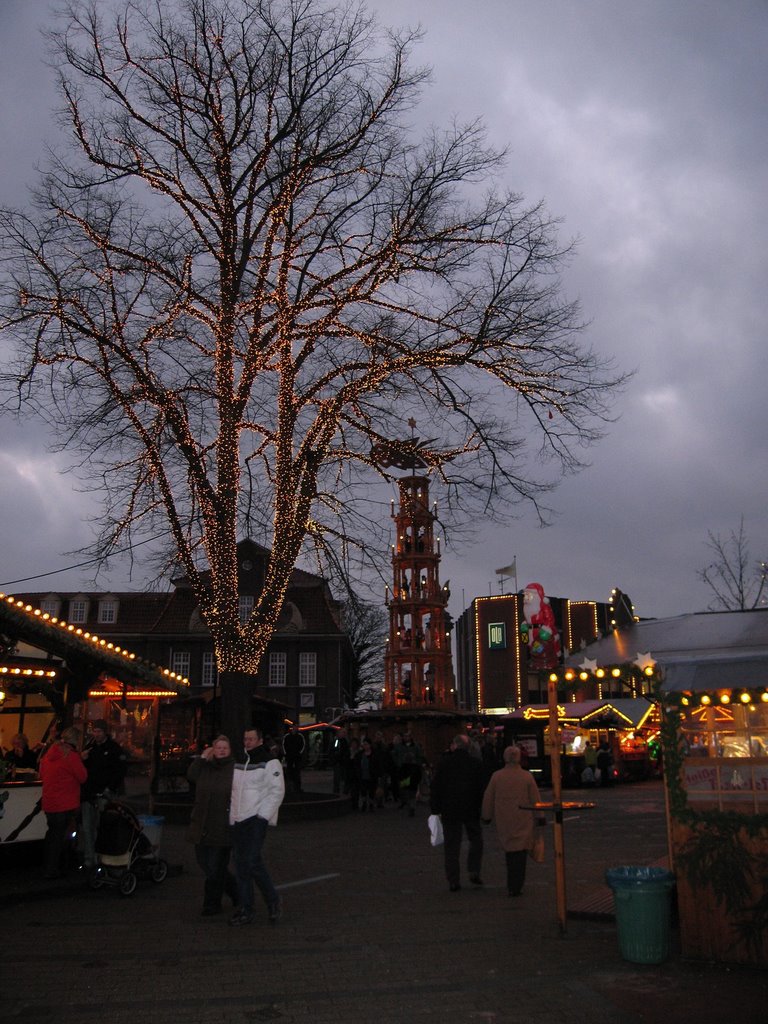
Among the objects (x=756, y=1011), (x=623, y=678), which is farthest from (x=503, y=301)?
(x=756, y=1011)

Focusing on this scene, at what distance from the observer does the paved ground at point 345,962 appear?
19.2ft

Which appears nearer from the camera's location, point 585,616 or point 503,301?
point 503,301

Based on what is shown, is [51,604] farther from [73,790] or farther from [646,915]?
[646,915]

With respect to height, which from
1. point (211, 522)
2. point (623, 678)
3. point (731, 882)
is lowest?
point (731, 882)

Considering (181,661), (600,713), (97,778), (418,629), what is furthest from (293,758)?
(181,661)

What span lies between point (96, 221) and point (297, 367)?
4.31 m

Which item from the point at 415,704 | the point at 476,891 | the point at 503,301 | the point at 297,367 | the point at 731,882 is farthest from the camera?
the point at 415,704

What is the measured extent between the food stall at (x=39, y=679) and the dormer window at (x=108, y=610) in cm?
3967

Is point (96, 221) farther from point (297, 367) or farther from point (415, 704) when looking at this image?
point (415, 704)

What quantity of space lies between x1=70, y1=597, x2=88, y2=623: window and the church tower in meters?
21.5

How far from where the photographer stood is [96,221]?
15.8 meters

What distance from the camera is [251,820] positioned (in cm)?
841

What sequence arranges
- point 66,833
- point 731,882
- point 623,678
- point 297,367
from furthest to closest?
point 297,367, point 66,833, point 623,678, point 731,882

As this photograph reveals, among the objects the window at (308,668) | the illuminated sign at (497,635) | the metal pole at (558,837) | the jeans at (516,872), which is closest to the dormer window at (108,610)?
the window at (308,668)
